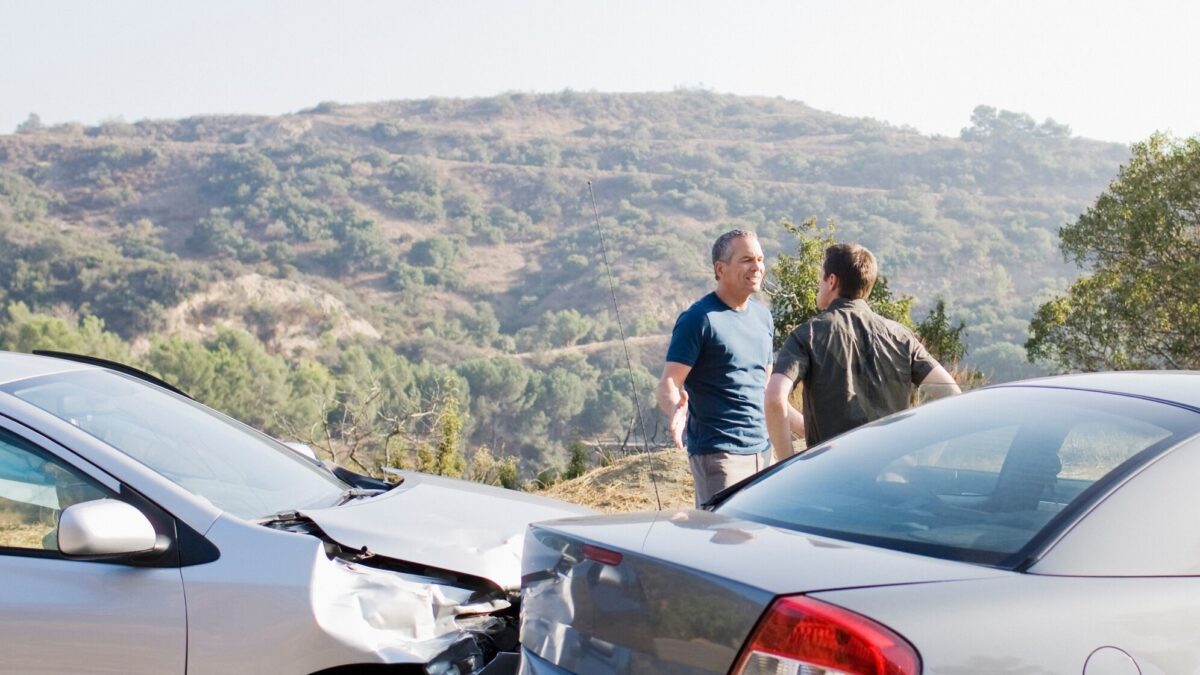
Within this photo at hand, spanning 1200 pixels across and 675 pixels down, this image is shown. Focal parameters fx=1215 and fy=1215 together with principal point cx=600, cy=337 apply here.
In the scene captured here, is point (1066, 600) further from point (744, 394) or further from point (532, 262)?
point (532, 262)

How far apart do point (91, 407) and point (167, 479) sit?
0.58 m

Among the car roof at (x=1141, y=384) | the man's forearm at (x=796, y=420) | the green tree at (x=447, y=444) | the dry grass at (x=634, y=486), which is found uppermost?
the car roof at (x=1141, y=384)

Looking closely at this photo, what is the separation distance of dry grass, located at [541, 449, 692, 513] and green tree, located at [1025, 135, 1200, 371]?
10508mm

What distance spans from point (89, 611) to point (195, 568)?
27 centimetres

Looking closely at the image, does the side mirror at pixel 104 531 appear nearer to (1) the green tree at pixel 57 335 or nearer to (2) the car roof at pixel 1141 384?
(2) the car roof at pixel 1141 384

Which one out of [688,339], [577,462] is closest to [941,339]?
[577,462]

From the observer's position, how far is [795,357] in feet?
15.4

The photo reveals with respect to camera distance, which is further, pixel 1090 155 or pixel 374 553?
pixel 1090 155

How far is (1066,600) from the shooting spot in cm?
212

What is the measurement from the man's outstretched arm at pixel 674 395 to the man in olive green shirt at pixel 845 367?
0.42 meters

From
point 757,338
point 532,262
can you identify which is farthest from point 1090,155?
point 757,338

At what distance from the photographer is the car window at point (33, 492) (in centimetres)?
320

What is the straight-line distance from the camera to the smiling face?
5.17m

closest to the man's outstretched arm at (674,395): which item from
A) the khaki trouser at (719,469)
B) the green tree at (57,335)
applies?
the khaki trouser at (719,469)
